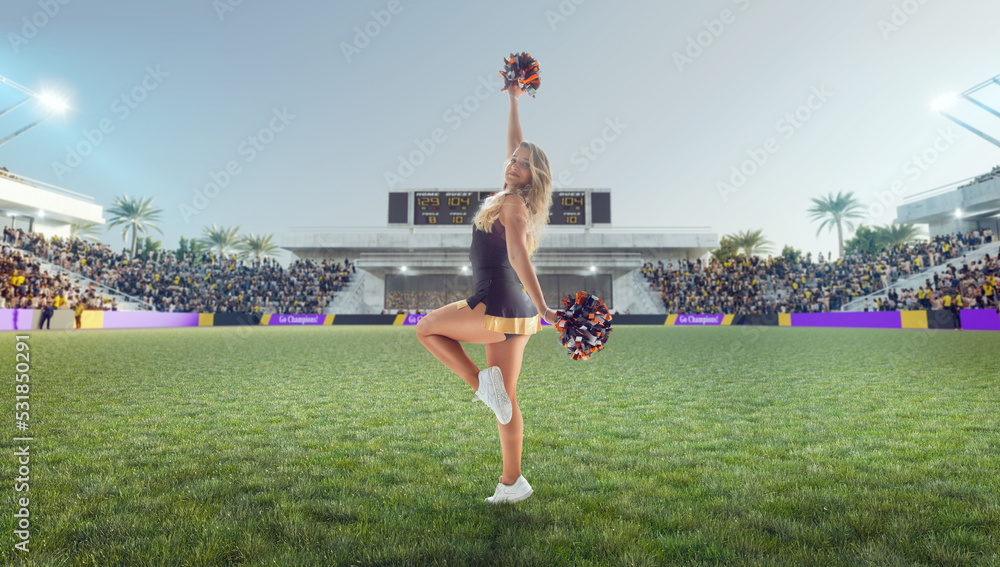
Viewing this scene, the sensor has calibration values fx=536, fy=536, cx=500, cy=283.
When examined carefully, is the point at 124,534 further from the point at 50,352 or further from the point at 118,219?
the point at 118,219

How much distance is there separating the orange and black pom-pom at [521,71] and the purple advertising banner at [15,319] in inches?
1134

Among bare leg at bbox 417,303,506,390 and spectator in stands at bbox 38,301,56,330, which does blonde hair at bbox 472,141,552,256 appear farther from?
spectator in stands at bbox 38,301,56,330

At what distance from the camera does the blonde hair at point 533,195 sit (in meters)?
3.32

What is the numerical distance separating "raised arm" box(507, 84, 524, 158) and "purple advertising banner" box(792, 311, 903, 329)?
29659 millimetres

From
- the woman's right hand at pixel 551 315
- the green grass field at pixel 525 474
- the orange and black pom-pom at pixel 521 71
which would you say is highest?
the orange and black pom-pom at pixel 521 71

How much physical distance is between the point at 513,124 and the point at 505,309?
1508mm

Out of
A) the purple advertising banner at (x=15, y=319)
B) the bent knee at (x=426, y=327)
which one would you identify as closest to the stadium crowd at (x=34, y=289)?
the purple advertising banner at (x=15, y=319)

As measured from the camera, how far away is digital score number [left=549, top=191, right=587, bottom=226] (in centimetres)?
3612

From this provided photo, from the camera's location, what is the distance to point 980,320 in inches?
885

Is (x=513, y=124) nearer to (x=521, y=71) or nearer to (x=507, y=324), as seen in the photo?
(x=521, y=71)

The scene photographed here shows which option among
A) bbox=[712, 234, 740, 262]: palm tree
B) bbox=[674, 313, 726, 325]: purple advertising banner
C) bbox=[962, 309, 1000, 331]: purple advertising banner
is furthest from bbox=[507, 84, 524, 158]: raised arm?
bbox=[712, 234, 740, 262]: palm tree

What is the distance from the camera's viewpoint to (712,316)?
36.0 meters

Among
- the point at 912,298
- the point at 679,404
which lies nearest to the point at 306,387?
the point at 679,404

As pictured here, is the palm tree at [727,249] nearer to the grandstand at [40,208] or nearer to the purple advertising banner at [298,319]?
the purple advertising banner at [298,319]
